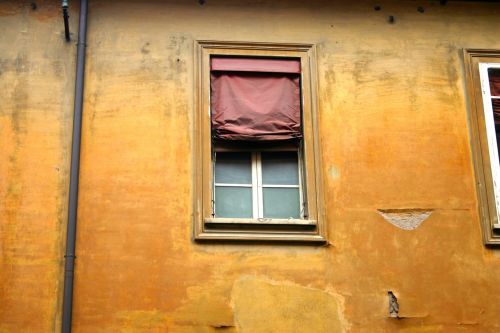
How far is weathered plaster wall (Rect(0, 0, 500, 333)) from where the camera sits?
25.4 ft

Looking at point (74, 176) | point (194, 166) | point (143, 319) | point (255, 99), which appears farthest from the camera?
point (255, 99)

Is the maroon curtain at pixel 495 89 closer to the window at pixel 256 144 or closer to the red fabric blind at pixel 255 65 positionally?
the window at pixel 256 144

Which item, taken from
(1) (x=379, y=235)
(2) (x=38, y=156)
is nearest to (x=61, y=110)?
(2) (x=38, y=156)

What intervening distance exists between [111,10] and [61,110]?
139 centimetres

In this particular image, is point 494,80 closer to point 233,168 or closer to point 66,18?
point 233,168

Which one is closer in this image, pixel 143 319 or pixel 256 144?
pixel 143 319

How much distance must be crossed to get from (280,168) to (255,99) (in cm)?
83

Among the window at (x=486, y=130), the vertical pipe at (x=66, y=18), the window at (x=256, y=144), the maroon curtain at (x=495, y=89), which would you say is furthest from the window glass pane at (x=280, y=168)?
the vertical pipe at (x=66, y=18)

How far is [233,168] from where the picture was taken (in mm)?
8562

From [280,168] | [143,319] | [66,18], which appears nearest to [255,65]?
[280,168]

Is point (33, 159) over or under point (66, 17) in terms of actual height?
under

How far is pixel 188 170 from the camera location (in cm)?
823

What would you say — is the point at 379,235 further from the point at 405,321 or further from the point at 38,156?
the point at 38,156

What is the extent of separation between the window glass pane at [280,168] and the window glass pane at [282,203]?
0.09m
